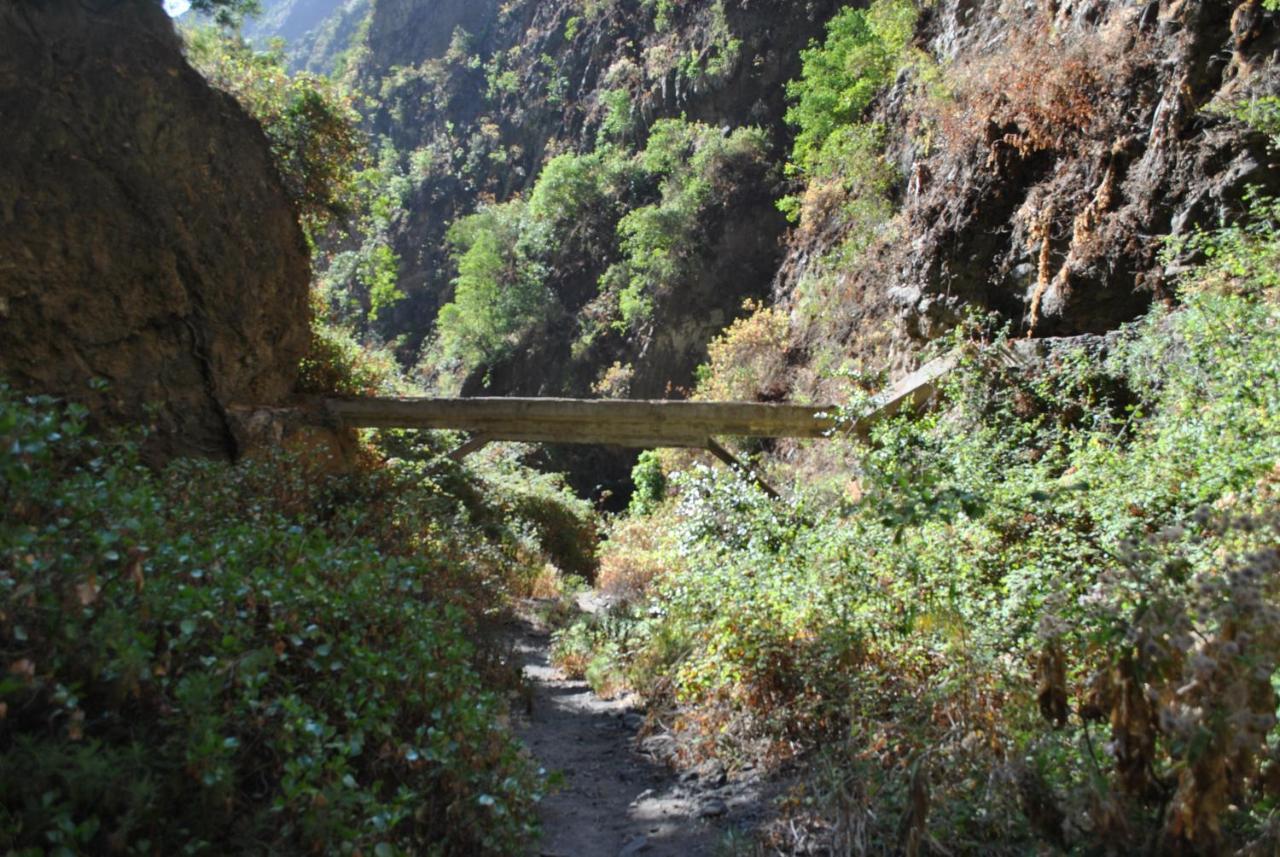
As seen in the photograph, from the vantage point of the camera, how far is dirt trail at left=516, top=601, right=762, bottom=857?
4270 millimetres

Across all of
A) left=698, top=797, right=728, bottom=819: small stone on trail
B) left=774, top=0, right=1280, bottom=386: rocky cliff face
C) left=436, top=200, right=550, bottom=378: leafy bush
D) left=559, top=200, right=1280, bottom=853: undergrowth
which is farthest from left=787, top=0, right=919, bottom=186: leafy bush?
left=698, top=797, right=728, bottom=819: small stone on trail

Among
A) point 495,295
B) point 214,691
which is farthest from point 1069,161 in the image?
point 495,295

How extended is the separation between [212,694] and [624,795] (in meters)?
2.78

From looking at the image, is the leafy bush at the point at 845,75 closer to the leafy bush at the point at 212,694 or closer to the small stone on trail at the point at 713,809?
the small stone on trail at the point at 713,809

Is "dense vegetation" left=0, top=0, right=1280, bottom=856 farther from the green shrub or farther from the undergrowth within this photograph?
the green shrub

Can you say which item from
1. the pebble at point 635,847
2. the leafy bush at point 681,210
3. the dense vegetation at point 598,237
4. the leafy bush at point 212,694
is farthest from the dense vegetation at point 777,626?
the dense vegetation at point 598,237

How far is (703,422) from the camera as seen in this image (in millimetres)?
10438

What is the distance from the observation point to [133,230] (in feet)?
27.4

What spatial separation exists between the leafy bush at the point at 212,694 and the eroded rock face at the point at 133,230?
12.6 ft

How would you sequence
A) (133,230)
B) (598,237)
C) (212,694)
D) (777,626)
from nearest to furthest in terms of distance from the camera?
(212,694) → (777,626) → (133,230) → (598,237)

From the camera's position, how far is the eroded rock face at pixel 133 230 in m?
7.50

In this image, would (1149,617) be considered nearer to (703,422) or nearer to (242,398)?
(703,422)

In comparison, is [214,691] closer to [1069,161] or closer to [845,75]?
[1069,161]

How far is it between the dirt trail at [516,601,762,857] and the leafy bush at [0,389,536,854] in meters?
0.76
